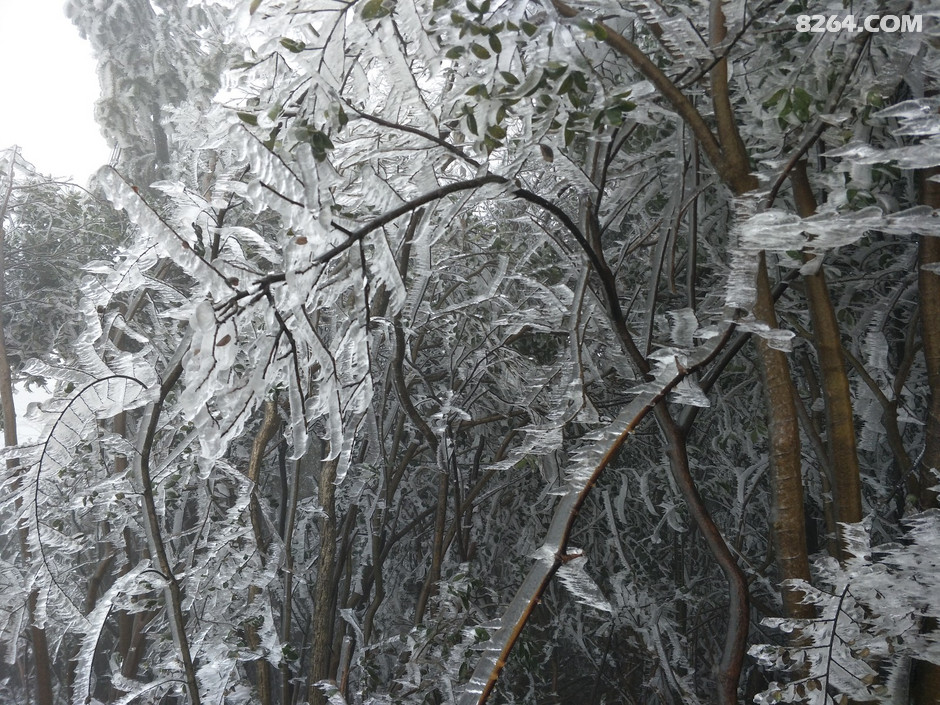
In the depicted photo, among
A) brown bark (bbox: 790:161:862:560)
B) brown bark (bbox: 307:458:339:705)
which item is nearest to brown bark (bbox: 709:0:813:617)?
brown bark (bbox: 790:161:862:560)

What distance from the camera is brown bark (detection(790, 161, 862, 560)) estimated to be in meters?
0.88

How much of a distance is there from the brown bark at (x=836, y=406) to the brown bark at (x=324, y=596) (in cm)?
115

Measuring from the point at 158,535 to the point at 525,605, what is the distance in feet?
2.61

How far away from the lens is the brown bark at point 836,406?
88cm

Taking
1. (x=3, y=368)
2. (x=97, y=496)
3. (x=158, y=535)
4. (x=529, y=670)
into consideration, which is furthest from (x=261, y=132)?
(x=3, y=368)

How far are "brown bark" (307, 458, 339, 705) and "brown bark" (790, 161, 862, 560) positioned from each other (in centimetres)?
115

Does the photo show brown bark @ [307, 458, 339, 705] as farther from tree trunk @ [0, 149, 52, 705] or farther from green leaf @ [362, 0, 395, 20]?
tree trunk @ [0, 149, 52, 705]

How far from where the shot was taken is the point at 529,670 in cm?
201

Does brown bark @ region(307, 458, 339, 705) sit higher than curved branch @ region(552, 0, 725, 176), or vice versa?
curved branch @ region(552, 0, 725, 176)

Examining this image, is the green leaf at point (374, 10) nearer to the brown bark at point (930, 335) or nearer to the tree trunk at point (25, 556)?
the brown bark at point (930, 335)

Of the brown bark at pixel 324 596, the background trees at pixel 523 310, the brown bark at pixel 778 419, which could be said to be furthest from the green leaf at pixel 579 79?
the brown bark at pixel 324 596

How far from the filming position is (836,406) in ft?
2.92

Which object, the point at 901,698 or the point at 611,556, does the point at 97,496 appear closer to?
the point at 901,698

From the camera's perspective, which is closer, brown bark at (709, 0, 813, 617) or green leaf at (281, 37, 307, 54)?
green leaf at (281, 37, 307, 54)
